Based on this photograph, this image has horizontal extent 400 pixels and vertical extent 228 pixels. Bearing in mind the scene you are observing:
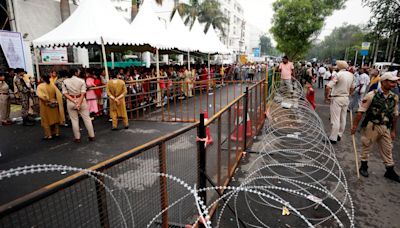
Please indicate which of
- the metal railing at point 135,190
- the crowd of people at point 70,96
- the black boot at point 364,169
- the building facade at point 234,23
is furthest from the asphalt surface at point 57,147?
the building facade at point 234,23

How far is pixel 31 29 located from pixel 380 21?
955 inches

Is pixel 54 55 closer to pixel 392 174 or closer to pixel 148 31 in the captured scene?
pixel 148 31

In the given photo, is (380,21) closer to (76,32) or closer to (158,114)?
(158,114)

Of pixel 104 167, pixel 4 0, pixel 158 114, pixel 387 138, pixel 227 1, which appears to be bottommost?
pixel 158 114

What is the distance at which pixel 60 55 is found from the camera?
13797 mm

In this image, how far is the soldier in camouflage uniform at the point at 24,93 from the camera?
8172mm

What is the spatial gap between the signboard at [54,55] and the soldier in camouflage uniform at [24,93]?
549cm

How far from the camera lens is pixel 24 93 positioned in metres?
8.25

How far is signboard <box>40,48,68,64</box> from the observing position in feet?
42.9

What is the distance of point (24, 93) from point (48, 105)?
8.29 ft

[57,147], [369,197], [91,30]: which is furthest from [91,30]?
[369,197]

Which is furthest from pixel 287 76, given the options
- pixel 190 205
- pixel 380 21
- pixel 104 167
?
pixel 380 21

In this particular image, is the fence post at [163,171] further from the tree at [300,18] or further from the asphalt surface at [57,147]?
the tree at [300,18]

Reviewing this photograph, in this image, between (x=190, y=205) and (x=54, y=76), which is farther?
(x=54, y=76)
